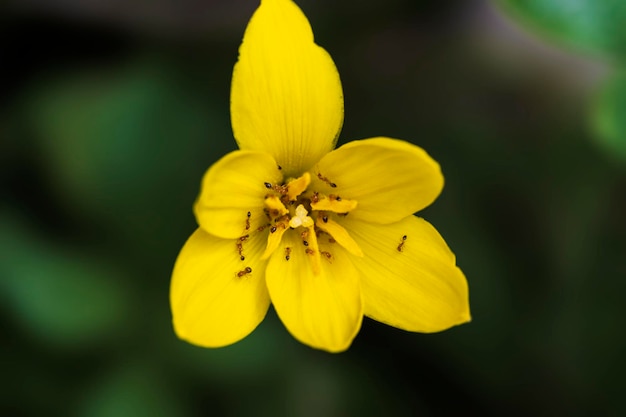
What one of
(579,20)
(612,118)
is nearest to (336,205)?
(579,20)

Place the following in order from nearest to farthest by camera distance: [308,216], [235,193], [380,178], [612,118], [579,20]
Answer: [235,193], [380,178], [308,216], [579,20], [612,118]

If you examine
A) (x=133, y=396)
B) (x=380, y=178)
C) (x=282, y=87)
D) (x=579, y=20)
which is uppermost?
(x=579, y=20)

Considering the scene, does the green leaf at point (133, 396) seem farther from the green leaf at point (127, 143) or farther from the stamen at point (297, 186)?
the stamen at point (297, 186)

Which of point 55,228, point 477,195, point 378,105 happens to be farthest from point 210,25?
point 477,195

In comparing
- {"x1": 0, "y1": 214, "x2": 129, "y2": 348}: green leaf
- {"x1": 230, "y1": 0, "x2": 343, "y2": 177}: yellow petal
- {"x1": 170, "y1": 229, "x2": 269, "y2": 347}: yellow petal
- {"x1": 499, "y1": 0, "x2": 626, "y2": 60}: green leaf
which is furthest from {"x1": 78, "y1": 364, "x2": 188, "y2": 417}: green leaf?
{"x1": 499, "y1": 0, "x2": 626, "y2": 60}: green leaf

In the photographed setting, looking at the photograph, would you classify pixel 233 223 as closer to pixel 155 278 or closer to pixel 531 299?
pixel 155 278

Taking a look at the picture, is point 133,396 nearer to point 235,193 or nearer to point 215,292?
point 215,292

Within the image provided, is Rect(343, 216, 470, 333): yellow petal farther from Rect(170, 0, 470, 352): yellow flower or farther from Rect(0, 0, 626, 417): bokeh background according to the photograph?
Rect(0, 0, 626, 417): bokeh background

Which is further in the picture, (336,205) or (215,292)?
(336,205)
